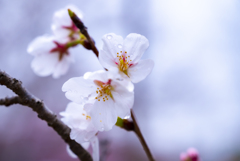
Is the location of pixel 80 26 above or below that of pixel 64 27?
below

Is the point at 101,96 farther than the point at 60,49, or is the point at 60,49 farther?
the point at 60,49

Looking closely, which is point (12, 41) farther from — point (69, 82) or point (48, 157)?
point (69, 82)

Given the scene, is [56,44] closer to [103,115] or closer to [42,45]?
[42,45]

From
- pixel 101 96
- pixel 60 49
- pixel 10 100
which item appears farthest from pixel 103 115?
pixel 60 49

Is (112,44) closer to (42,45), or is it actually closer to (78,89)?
(78,89)

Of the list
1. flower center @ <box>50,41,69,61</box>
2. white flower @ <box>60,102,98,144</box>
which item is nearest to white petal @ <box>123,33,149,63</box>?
white flower @ <box>60,102,98,144</box>

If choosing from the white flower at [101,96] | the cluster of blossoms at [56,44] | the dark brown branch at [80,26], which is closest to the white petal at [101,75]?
the white flower at [101,96]

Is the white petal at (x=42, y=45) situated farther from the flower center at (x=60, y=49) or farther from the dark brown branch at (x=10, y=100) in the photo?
the dark brown branch at (x=10, y=100)

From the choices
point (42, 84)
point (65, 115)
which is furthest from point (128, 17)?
point (65, 115)

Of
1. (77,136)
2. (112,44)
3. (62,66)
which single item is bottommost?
(77,136)
